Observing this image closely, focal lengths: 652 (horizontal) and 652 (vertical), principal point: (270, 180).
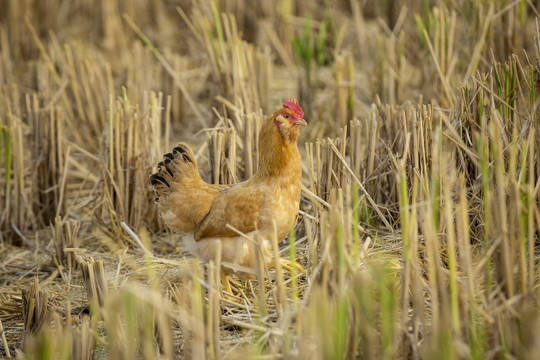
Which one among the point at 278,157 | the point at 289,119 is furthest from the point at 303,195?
the point at 289,119

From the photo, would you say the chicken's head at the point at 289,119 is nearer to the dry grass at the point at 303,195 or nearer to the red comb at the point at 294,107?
the red comb at the point at 294,107

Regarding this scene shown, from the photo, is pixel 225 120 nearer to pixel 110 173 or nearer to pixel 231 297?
pixel 110 173

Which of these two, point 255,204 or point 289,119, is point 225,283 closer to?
point 255,204

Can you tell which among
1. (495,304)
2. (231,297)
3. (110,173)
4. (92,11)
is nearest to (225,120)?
(110,173)

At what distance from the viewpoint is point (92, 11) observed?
880 centimetres

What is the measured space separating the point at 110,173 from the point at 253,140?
104 cm

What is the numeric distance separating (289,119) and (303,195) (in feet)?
3.55

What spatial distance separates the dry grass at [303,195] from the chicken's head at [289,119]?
0.89ft

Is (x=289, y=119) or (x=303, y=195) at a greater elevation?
(x=289, y=119)

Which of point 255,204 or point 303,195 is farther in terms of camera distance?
point 303,195

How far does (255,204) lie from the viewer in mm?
3594

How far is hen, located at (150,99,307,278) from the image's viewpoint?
11.7 ft

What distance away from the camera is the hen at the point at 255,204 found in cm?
356

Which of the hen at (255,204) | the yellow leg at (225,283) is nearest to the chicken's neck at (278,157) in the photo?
the hen at (255,204)
